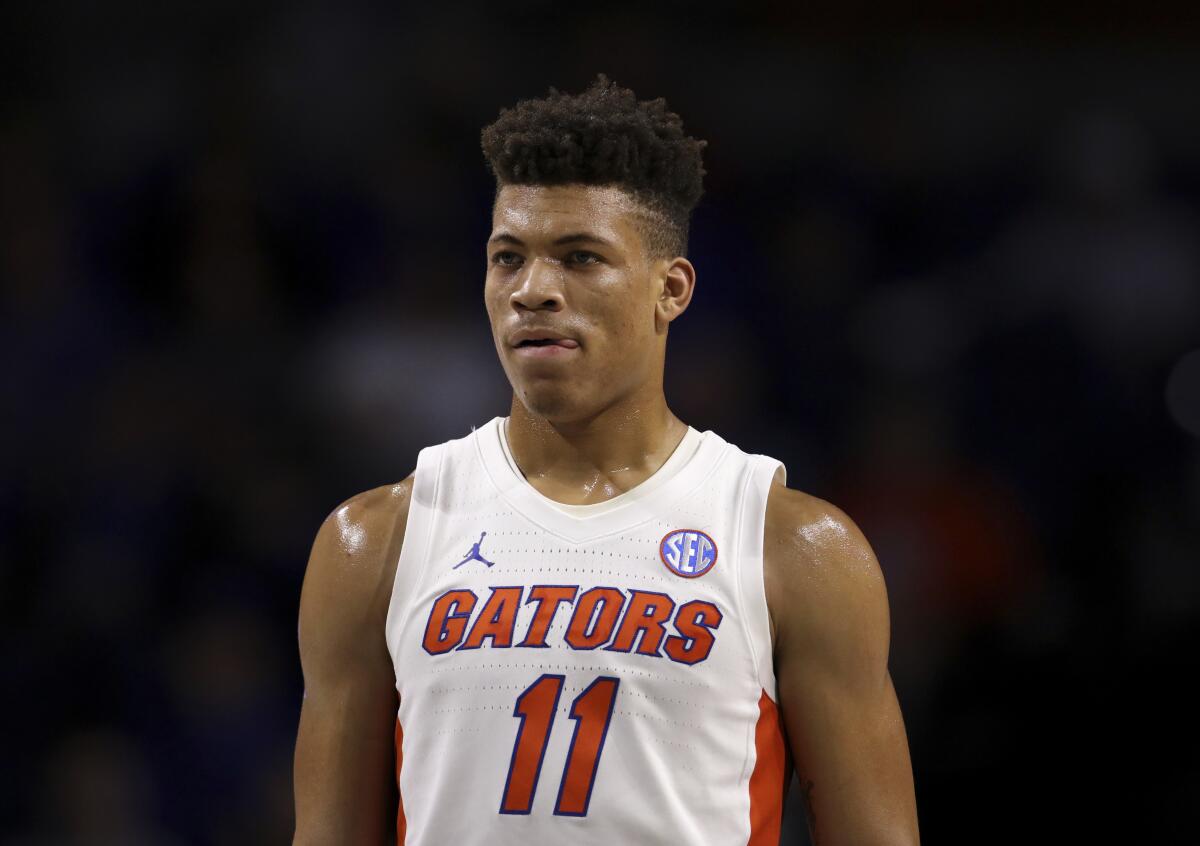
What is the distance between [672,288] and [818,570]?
0.57 metres

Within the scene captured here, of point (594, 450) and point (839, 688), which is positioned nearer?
point (839, 688)

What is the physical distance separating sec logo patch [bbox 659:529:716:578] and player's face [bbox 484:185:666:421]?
268mm

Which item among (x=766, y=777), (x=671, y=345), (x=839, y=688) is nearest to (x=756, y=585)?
(x=839, y=688)

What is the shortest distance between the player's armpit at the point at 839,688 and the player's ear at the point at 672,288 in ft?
1.50

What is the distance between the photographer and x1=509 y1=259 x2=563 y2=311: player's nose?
7.56 ft

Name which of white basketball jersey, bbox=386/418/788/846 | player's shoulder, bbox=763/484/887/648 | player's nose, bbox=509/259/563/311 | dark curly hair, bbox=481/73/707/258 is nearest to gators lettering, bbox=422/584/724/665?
white basketball jersey, bbox=386/418/788/846

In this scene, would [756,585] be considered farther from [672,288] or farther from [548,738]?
[672,288]

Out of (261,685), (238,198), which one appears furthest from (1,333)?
(261,685)

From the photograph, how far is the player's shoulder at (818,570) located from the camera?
228cm

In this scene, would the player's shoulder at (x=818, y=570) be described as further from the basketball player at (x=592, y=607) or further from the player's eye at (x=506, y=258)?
the player's eye at (x=506, y=258)

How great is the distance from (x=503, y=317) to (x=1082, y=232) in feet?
9.46

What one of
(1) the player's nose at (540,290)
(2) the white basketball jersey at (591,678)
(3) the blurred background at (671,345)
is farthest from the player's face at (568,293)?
(3) the blurred background at (671,345)

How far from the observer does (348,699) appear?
7.82ft

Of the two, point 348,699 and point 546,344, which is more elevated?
point 546,344
